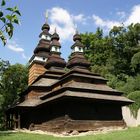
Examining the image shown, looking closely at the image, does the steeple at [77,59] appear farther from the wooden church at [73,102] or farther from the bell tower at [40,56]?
the bell tower at [40,56]

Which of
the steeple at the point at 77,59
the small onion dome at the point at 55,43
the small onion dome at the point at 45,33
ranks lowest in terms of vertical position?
the steeple at the point at 77,59

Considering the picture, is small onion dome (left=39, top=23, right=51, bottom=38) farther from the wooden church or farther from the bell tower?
the wooden church

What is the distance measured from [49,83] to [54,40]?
23.7 ft

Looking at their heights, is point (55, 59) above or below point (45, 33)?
below

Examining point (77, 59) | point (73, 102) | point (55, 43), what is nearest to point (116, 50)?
point (55, 43)

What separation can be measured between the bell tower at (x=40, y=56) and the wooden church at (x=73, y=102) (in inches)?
184

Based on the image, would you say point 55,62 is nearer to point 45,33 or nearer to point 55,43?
point 55,43

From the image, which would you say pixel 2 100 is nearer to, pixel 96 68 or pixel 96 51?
pixel 96 68

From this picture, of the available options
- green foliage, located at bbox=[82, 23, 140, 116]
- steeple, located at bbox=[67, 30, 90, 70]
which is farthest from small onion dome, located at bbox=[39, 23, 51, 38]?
green foliage, located at bbox=[82, 23, 140, 116]

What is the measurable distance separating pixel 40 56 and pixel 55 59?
539cm

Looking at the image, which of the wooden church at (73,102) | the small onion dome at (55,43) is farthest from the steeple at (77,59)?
Result: the small onion dome at (55,43)

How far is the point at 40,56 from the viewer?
131ft

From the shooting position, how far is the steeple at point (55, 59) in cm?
3481

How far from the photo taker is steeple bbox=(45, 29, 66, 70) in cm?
3481
